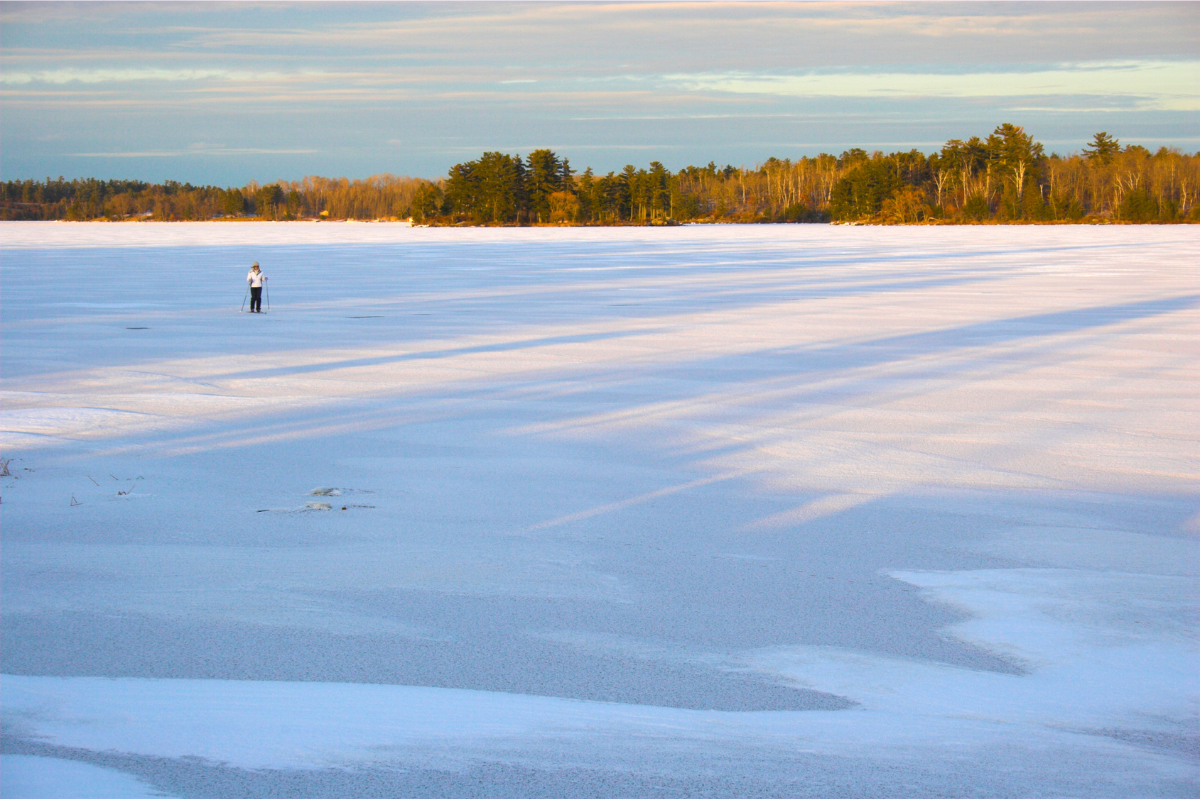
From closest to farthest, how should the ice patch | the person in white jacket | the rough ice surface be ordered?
1. the ice patch
2. the rough ice surface
3. the person in white jacket

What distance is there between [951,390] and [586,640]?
7.42m

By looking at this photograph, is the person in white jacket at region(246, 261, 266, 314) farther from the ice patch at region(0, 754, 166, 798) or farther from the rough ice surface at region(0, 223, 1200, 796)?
Result: the ice patch at region(0, 754, 166, 798)

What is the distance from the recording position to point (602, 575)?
5.61 m

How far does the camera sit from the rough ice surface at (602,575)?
3770 millimetres

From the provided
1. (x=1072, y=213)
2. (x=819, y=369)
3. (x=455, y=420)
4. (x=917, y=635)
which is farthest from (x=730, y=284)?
(x=1072, y=213)

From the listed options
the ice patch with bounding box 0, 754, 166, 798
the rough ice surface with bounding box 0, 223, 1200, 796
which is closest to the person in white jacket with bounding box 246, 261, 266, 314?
the rough ice surface with bounding box 0, 223, 1200, 796

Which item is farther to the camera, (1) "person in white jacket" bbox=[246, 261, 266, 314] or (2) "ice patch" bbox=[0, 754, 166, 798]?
(1) "person in white jacket" bbox=[246, 261, 266, 314]

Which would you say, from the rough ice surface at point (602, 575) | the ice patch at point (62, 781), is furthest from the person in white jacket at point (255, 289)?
the ice patch at point (62, 781)

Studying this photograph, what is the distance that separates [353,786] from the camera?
3.53 meters

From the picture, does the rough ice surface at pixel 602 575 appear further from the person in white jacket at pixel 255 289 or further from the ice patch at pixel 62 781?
the person in white jacket at pixel 255 289

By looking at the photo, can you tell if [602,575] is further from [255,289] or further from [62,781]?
[255,289]

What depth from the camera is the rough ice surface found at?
3770 millimetres

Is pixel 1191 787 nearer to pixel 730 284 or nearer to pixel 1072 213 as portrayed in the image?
pixel 730 284

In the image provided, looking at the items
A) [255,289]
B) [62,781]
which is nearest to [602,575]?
[62,781]
